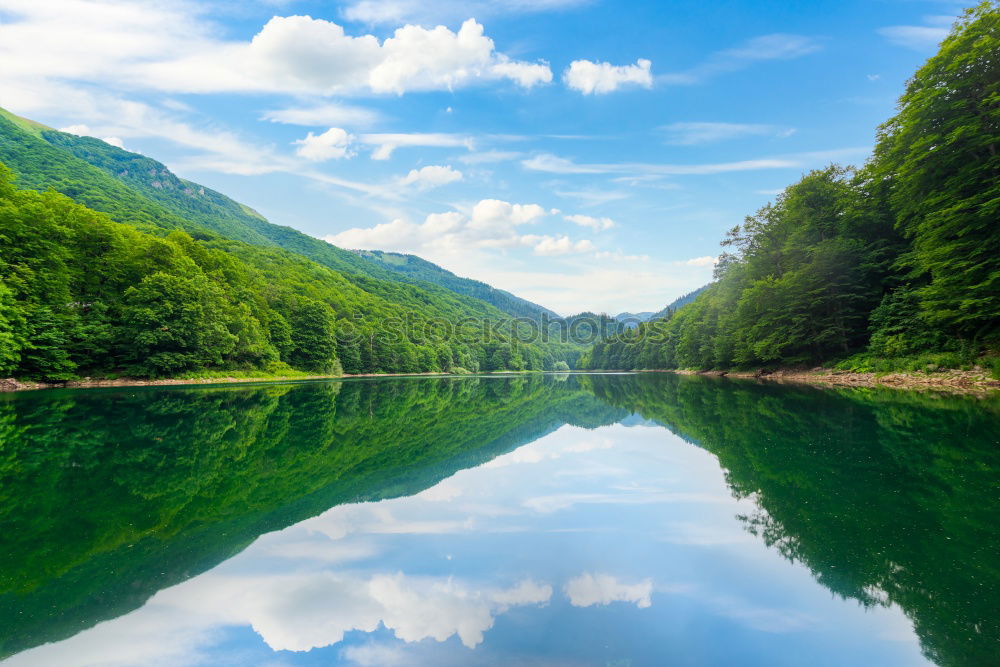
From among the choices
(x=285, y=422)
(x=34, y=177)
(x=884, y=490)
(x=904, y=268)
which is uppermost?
(x=34, y=177)

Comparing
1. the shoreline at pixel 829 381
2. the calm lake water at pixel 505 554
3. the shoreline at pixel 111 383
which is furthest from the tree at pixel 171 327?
the calm lake water at pixel 505 554

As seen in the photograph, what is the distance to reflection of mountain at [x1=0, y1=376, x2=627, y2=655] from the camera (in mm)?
4559

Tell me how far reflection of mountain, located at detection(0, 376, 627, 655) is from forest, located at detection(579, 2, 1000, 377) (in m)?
19.9

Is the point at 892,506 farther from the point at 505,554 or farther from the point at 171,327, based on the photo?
the point at 171,327

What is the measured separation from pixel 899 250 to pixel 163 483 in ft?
142

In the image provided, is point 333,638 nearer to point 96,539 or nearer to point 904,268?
point 96,539

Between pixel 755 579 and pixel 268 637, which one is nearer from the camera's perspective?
pixel 268 637

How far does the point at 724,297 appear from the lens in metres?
56.7

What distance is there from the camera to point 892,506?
6.47 metres

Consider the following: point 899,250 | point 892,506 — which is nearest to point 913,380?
point 899,250

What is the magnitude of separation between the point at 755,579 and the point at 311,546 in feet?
15.4

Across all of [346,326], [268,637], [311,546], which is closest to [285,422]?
[311,546]

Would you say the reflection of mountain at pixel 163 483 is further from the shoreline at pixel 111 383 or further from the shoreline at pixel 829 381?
the shoreline at pixel 829 381

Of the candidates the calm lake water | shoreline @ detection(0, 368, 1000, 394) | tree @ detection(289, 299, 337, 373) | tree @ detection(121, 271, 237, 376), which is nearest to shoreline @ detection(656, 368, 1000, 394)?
shoreline @ detection(0, 368, 1000, 394)
